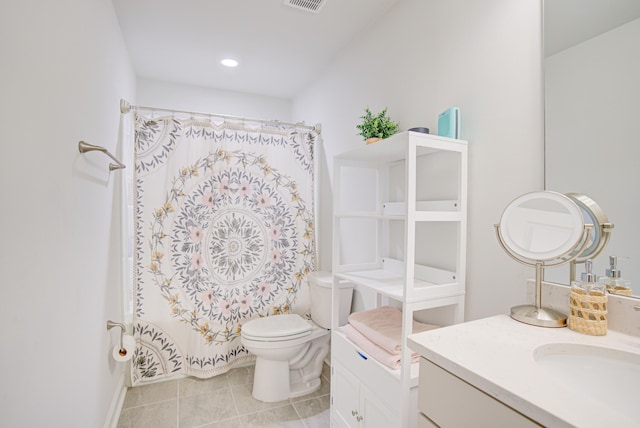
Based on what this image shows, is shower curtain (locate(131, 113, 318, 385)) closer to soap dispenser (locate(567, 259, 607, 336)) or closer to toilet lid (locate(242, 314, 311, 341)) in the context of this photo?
toilet lid (locate(242, 314, 311, 341))

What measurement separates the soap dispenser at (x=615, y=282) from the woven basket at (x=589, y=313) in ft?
0.22

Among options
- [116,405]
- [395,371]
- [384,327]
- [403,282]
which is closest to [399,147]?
[403,282]

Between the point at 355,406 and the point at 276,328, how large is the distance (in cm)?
82

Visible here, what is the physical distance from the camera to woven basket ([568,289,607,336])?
84 cm

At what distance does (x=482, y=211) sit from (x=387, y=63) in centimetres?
109

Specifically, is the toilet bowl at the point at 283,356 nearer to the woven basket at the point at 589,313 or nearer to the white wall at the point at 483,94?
the white wall at the point at 483,94

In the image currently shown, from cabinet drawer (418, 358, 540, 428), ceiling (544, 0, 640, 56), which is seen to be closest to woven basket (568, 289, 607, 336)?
cabinet drawer (418, 358, 540, 428)

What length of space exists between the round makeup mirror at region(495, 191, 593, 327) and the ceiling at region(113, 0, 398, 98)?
1.44 m

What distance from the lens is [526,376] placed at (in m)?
0.65

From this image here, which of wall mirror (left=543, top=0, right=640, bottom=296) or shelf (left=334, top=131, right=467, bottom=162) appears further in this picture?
shelf (left=334, top=131, right=467, bottom=162)

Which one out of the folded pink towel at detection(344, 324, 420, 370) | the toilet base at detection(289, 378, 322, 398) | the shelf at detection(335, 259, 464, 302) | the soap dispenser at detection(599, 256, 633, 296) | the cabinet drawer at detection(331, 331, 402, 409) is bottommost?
the toilet base at detection(289, 378, 322, 398)

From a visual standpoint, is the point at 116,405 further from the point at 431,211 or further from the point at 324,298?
the point at 431,211

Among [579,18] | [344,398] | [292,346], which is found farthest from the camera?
[292,346]

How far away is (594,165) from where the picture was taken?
944mm
